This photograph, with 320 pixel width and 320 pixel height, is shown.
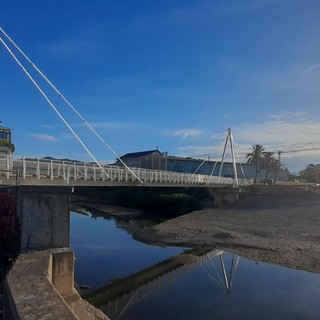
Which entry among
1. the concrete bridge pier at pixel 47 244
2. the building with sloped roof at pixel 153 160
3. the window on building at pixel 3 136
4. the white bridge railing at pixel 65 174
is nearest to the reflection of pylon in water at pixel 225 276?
the white bridge railing at pixel 65 174

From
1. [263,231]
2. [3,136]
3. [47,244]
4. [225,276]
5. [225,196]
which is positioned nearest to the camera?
[47,244]

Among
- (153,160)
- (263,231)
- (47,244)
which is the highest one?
(153,160)

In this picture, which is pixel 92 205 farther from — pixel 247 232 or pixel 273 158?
pixel 273 158

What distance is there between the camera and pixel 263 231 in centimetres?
3084

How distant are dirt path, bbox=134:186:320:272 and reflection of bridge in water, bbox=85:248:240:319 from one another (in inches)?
105

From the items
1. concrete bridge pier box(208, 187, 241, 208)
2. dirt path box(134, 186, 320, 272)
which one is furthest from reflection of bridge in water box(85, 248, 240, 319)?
concrete bridge pier box(208, 187, 241, 208)

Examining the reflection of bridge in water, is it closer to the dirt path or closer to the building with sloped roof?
the dirt path

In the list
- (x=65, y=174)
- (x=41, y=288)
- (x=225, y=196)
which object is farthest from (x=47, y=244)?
(x=225, y=196)

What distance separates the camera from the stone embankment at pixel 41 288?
504 centimetres

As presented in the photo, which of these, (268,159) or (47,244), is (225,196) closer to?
(268,159)

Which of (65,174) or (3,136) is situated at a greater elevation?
(3,136)

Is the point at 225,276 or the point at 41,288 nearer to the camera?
the point at 41,288

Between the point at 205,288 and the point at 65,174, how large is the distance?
10.8 metres

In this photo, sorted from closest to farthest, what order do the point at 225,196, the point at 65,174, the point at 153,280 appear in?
the point at 153,280 < the point at 65,174 < the point at 225,196
